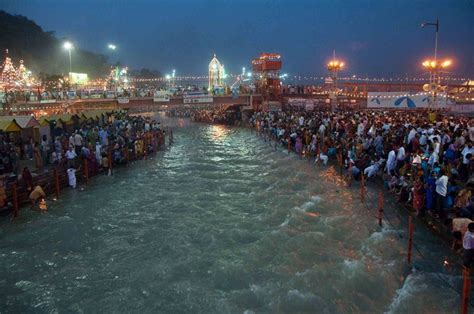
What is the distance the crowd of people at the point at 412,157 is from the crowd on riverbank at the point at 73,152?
11.6 meters

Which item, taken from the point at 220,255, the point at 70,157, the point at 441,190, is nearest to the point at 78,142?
the point at 70,157

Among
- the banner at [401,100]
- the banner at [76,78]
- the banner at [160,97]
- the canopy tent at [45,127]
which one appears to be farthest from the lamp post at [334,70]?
the banner at [76,78]

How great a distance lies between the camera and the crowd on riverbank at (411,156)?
1127 cm

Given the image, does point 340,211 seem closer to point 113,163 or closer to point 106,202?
point 106,202

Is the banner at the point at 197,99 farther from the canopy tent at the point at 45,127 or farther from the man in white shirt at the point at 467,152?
the man in white shirt at the point at 467,152

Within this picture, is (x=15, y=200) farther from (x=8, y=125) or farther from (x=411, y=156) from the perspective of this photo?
(x=411, y=156)

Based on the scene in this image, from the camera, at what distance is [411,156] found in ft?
49.3

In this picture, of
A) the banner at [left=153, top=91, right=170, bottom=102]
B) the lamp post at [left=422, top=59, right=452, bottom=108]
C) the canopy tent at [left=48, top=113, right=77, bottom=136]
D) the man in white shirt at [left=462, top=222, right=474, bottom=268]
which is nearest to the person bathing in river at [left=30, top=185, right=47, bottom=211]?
the canopy tent at [left=48, top=113, right=77, bottom=136]

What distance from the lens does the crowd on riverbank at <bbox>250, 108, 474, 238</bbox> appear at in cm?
1127

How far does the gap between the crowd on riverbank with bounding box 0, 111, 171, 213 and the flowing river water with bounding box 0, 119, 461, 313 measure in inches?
65.9

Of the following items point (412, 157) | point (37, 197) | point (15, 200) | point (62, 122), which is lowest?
point (37, 197)

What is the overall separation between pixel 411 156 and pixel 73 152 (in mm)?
15643

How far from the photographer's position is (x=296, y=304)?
891 cm

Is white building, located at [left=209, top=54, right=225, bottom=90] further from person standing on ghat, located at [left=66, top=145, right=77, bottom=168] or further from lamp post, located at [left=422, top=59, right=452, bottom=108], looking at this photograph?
person standing on ghat, located at [left=66, top=145, right=77, bottom=168]
